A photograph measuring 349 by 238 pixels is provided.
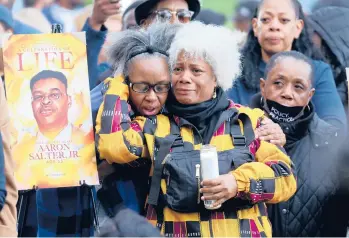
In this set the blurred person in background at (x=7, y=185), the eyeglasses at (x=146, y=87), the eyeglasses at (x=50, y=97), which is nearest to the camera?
the blurred person in background at (x=7, y=185)

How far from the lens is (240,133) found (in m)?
4.12

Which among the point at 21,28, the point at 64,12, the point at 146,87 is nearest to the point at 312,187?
the point at 146,87

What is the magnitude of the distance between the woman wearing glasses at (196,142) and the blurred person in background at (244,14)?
0.44m

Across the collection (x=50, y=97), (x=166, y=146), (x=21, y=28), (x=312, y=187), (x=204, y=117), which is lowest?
(x=312, y=187)

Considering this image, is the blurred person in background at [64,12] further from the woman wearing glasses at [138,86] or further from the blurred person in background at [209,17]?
the blurred person in background at [209,17]

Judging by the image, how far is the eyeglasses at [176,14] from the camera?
459 centimetres

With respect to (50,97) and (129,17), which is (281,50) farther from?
(50,97)

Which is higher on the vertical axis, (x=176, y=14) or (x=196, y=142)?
(x=176, y=14)

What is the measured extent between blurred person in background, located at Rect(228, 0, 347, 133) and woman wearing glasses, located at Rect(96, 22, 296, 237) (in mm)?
354

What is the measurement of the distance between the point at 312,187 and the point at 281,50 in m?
0.72

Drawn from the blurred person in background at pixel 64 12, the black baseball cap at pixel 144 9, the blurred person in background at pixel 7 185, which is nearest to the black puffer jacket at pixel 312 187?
the black baseball cap at pixel 144 9

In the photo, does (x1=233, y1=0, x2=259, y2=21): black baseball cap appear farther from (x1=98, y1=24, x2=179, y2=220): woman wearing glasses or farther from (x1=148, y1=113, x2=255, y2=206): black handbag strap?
(x1=148, y1=113, x2=255, y2=206): black handbag strap

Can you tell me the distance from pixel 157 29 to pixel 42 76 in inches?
22.9

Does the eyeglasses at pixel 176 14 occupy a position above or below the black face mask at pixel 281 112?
above
